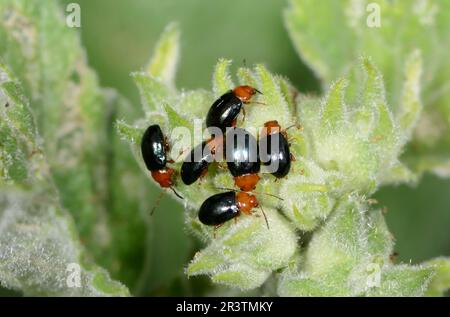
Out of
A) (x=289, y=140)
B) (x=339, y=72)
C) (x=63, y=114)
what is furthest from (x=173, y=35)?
(x=289, y=140)

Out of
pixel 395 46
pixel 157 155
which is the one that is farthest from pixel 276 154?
pixel 395 46

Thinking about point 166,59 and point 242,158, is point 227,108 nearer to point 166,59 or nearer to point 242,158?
point 242,158

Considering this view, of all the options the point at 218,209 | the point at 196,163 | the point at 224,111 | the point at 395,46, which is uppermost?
the point at 395,46

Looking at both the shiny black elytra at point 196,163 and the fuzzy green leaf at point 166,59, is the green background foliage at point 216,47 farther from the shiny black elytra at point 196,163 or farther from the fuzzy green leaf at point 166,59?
the shiny black elytra at point 196,163

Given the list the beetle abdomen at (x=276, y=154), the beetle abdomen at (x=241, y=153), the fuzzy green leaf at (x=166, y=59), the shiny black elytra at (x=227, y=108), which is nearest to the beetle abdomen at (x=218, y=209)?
the beetle abdomen at (x=241, y=153)

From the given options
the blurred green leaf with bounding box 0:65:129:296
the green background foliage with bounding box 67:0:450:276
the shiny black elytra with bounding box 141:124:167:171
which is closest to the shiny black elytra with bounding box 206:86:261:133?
the shiny black elytra with bounding box 141:124:167:171

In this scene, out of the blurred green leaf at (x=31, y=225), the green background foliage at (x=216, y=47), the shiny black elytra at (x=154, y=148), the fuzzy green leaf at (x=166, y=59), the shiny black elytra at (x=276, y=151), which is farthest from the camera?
the green background foliage at (x=216, y=47)
